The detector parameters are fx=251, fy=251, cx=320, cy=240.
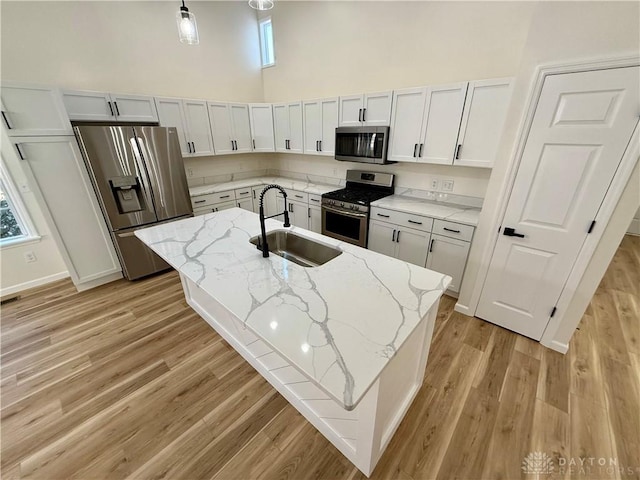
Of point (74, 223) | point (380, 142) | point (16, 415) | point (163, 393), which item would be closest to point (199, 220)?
point (163, 393)

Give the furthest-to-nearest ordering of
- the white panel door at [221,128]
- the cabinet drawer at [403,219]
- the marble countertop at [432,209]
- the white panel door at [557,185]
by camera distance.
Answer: the white panel door at [221,128] → the cabinet drawer at [403,219] → the marble countertop at [432,209] → the white panel door at [557,185]

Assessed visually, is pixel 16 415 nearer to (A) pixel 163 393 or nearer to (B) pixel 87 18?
(A) pixel 163 393

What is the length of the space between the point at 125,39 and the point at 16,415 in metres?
3.83

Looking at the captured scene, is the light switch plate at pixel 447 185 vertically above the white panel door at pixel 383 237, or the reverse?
the light switch plate at pixel 447 185

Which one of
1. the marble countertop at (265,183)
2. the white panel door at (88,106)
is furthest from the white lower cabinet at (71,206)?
the marble countertop at (265,183)

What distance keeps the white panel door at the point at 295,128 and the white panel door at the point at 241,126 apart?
0.76 m

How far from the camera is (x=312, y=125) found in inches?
142

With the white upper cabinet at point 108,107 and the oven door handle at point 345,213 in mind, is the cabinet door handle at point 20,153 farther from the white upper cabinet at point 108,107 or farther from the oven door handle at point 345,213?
the oven door handle at point 345,213

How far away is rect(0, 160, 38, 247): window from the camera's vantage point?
2734mm

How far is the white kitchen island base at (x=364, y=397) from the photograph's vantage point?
1163mm

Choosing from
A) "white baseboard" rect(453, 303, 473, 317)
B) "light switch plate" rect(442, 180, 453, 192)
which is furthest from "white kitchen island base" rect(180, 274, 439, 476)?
"light switch plate" rect(442, 180, 453, 192)

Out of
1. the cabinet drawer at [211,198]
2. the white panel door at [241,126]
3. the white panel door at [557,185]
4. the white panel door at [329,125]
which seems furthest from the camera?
the white panel door at [241,126]

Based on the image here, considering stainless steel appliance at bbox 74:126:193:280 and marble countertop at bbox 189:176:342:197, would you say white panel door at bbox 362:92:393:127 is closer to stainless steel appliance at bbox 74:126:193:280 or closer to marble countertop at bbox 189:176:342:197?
marble countertop at bbox 189:176:342:197

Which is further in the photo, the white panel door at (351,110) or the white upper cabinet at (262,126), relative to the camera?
the white upper cabinet at (262,126)
